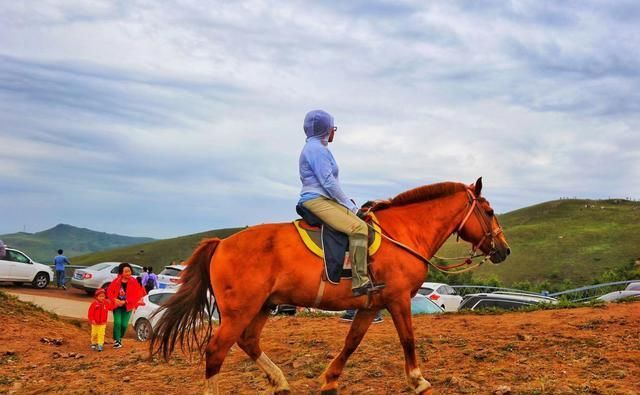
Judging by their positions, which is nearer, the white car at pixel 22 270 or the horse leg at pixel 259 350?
the horse leg at pixel 259 350

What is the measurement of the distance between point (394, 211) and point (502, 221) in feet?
326

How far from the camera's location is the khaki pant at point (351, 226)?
6387mm

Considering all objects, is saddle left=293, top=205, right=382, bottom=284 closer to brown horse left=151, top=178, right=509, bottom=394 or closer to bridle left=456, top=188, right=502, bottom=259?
brown horse left=151, top=178, right=509, bottom=394

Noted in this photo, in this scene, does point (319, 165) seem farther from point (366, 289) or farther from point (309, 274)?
point (366, 289)

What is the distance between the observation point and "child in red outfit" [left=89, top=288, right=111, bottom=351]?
43.0ft

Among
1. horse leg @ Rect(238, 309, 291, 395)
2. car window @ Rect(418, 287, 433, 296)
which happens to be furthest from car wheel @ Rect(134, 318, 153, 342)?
car window @ Rect(418, 287, 433, 296)

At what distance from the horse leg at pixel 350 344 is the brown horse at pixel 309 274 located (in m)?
0.01

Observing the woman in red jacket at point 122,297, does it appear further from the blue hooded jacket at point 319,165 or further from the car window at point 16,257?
the car window at point 16,257

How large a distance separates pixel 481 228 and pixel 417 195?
930 millimetres

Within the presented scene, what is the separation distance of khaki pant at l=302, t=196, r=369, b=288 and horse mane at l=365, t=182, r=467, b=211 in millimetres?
785

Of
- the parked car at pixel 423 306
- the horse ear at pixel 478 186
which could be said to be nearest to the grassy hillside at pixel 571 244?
the parked car at pixel 423 306

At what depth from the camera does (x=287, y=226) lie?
6.74 metres

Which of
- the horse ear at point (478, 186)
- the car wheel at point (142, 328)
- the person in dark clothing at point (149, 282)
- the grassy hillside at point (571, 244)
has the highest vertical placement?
the grassy hillside at point (571, 244)

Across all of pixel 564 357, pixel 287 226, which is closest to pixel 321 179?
pixel 287 226
